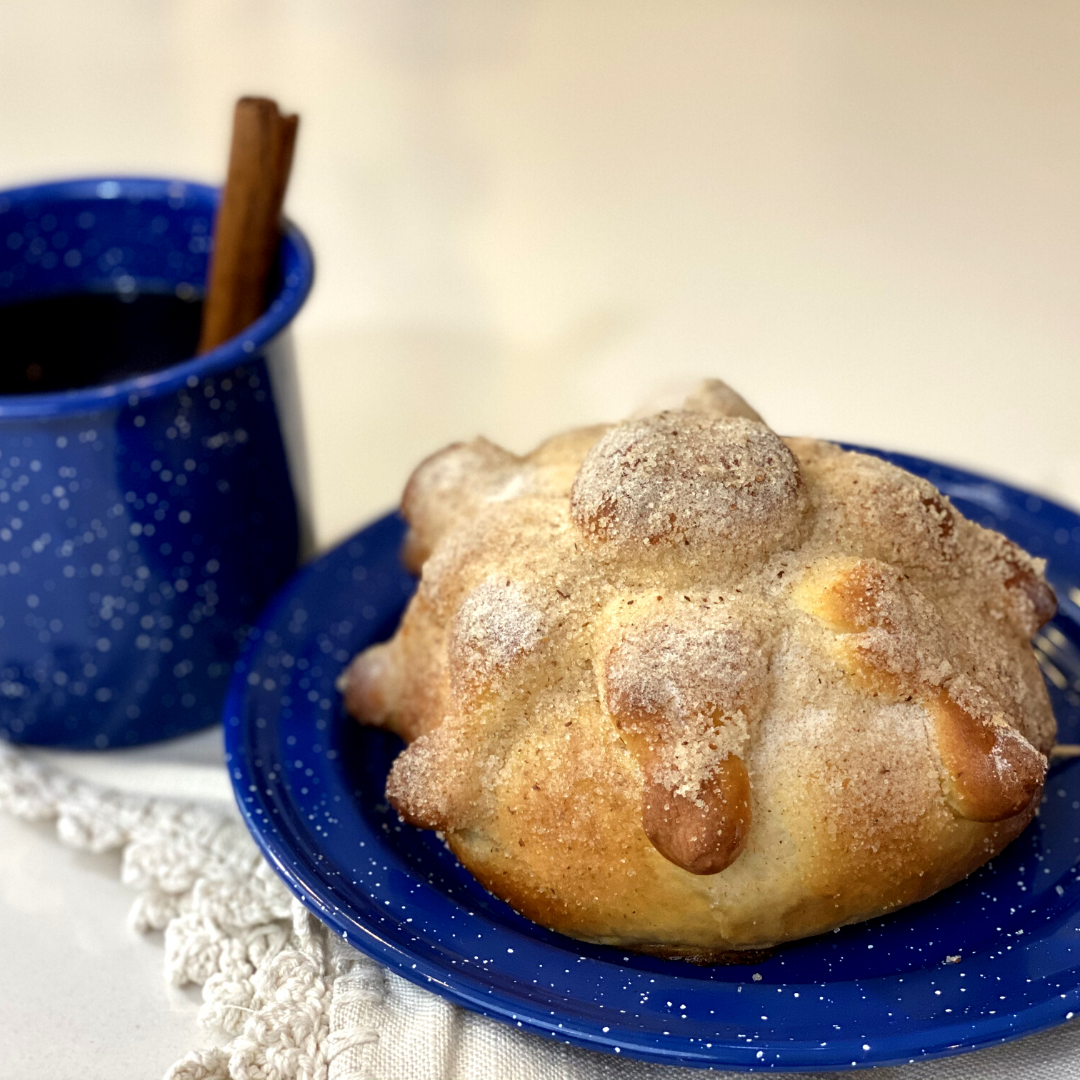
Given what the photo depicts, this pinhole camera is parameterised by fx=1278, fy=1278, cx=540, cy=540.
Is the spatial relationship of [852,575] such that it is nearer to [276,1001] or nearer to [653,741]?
[653,741]

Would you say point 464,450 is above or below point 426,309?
above

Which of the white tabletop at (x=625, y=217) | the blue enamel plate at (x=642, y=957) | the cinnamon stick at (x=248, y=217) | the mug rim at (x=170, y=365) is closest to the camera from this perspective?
the blue enamel plate at (x=642, y=957)

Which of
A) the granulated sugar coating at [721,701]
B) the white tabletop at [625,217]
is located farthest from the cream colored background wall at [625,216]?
the granulated sugar coating at [721,701]

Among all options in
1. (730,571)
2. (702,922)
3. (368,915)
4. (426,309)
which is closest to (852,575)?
(730,571)

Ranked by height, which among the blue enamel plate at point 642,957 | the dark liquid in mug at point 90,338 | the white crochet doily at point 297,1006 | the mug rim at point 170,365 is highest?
the mug rim at point 170,365

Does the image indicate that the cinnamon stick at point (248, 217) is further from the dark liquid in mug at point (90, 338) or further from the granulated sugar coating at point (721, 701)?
the granulated sugar coating at point (721, 701)

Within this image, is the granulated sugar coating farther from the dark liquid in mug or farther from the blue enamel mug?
the dark liquid in mug

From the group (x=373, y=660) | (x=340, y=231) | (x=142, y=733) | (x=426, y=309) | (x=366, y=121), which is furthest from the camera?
(x=366, y=121)

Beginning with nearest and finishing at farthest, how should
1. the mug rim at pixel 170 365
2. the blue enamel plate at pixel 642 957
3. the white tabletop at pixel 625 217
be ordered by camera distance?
the blue enamel plate at pixel 642 957
the mug rim at pixel 170 365
the white tabletop at pixel 625 217

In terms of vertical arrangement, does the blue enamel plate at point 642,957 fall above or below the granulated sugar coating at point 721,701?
below
